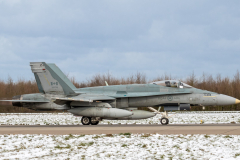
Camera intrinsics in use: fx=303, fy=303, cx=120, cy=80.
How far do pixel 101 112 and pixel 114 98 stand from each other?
1.33m

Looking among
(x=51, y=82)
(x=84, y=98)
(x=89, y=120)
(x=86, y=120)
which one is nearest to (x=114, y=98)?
(x=84, y=98)

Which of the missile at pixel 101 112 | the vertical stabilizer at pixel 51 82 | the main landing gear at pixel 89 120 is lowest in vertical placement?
the main landing gear at pixel 89 120

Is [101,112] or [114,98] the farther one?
[114,98]

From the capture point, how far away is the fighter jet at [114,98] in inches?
688

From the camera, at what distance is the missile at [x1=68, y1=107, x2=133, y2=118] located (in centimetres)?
1681

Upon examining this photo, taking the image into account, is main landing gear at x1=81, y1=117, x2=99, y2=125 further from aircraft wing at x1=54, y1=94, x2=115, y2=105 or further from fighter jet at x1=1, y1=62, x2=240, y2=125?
aircraft wing at x1=54, y1=94, x2=115, y2=105

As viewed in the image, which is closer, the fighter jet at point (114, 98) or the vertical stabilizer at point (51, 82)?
the fighter jet at point (114, 98)

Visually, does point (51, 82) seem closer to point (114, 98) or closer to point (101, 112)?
point (101, 112)

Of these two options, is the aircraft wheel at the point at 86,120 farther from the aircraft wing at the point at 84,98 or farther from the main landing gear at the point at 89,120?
the aircraft wing at the point at 84,98

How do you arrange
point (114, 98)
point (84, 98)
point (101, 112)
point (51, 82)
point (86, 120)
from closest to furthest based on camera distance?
point (101, 112) → point (84, 98) → point (114, 98) → point (86, 120) → point (51, 82)

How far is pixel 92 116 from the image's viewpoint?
58.2ft

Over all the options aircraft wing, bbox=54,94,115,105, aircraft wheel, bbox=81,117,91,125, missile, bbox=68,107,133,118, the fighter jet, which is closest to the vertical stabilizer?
the fighter jet

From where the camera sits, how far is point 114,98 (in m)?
18.2

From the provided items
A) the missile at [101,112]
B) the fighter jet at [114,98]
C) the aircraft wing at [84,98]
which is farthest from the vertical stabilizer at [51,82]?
the missile at [101,112]
